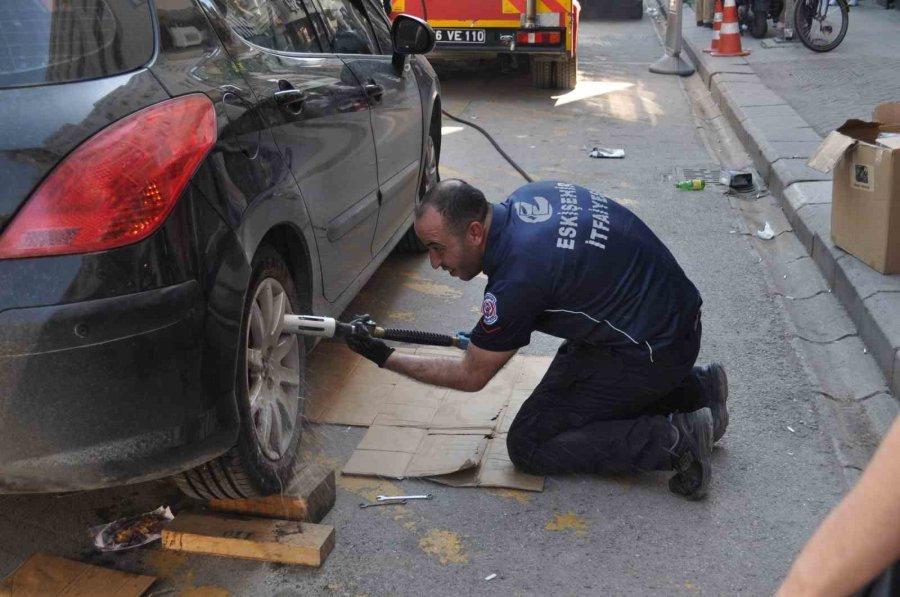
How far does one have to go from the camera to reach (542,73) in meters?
12.1

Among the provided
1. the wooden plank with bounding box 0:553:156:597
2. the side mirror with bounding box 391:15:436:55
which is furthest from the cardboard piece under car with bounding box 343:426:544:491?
the side mirror with bounding box 391:15:436:55

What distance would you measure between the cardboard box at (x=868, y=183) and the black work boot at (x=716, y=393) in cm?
158

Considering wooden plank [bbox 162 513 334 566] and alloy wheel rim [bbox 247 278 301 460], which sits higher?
alloy wheel rim [bbox 247 278 301 460]

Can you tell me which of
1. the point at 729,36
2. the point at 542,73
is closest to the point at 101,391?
the point at 542,73

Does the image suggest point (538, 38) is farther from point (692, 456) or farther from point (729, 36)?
point (692, 456)

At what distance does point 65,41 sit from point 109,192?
427 mm

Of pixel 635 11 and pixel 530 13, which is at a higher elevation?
pixel 530 13

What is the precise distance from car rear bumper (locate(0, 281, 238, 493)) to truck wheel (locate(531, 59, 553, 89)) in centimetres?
1008

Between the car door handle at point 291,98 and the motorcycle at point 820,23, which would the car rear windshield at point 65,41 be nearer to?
the car door handle at point 291,98

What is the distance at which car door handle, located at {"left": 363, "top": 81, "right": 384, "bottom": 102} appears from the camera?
418cm

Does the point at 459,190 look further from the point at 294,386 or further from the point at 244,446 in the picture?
the point at 244,446

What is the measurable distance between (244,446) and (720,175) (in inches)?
233

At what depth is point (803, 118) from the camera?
9.10m

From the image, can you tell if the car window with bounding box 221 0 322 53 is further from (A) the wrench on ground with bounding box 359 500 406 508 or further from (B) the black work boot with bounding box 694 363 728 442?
(B) the black work boot with bounding box 694 363 728 442
